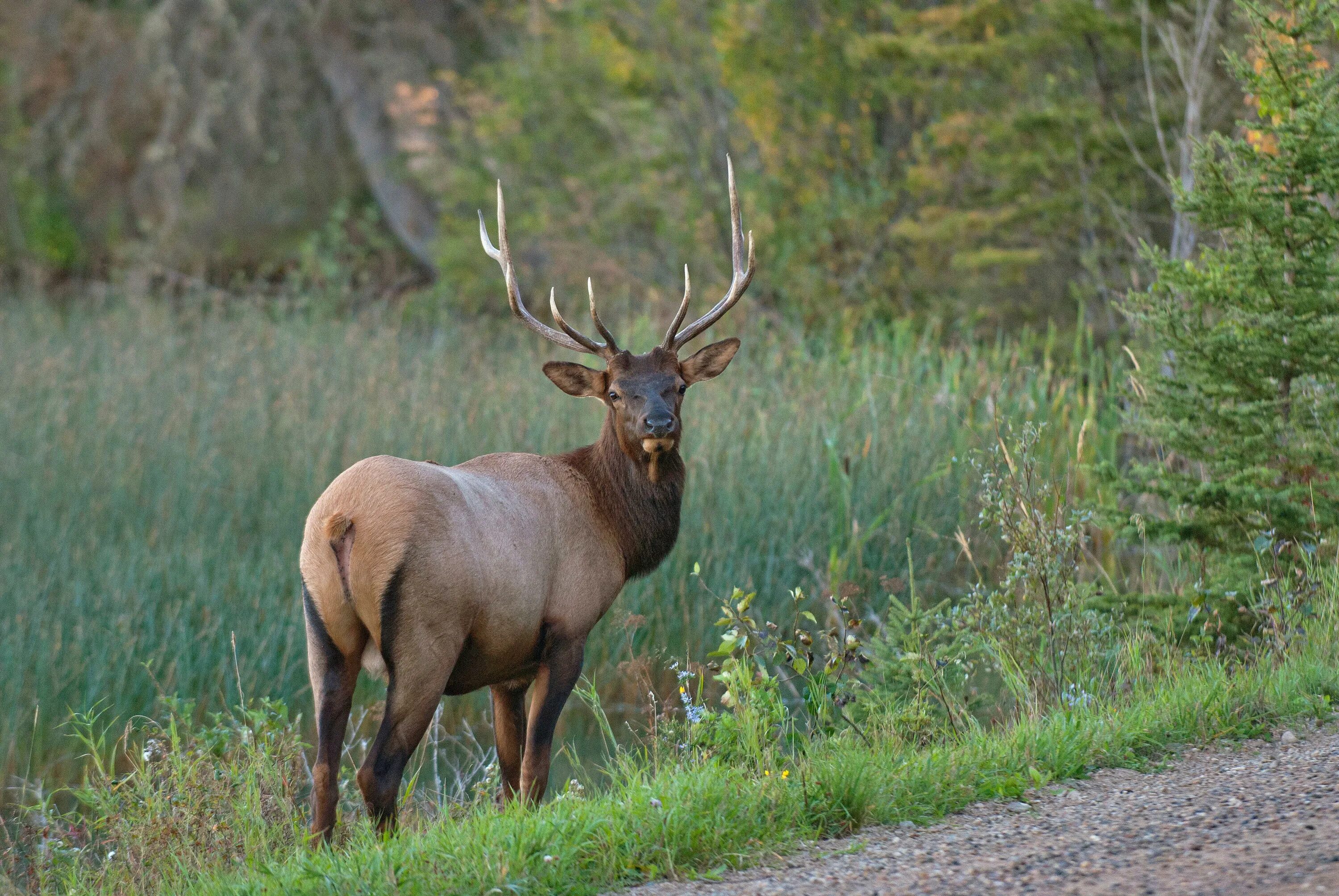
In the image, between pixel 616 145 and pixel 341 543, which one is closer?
pixel 341 543

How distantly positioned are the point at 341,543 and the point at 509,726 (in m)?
1.22

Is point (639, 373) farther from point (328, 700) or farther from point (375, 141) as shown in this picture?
point (375, 141)

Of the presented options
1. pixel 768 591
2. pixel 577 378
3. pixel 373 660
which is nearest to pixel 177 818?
pixel 373 660

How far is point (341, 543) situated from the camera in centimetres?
439

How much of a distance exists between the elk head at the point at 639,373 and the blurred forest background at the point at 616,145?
220 cm

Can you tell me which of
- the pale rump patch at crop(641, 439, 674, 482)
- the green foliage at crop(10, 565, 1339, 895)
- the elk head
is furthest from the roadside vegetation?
the elk head

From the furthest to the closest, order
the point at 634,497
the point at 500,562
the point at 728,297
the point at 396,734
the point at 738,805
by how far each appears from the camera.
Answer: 1. the point at 728,297
2. the point at 634,497
3. the point at 500,562
4. the point at 396,734
5. the point at 738,805

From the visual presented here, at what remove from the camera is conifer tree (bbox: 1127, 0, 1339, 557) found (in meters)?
5.82

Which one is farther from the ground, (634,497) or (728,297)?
(728,297)

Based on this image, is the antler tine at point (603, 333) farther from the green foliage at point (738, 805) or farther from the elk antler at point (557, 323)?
the green foliage at point (738, 805)

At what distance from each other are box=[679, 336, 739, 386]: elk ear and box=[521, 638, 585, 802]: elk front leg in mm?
1395

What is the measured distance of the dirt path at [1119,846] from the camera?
11.1 ft

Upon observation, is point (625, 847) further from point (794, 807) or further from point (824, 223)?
point (824, 223)

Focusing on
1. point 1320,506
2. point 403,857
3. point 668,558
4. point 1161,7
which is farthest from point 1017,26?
point 403,857
